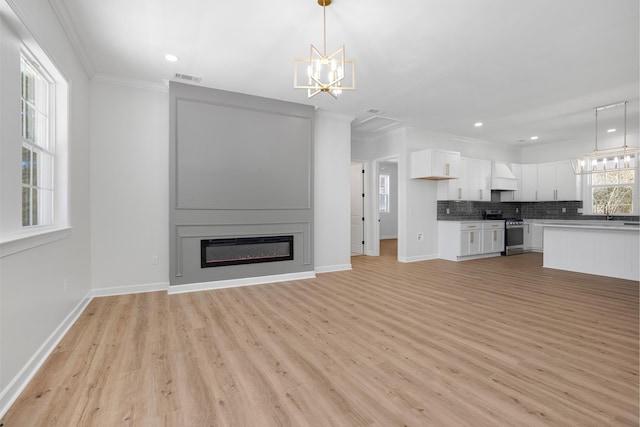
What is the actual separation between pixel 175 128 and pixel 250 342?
10.4 ft

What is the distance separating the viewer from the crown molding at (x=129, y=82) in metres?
3.96

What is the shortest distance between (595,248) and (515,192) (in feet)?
11.1

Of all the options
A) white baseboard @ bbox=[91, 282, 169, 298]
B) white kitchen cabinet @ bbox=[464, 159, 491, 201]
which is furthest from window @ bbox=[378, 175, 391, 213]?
white baseboard @ bbox=[91, 282, 169, 298]

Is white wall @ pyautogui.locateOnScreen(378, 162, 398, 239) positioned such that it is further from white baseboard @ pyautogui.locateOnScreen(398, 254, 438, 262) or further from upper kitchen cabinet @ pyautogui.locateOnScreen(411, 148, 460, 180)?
upper kitchen cabinet @ pyautogui.locateOnScreen(411, 148, 460, 180)

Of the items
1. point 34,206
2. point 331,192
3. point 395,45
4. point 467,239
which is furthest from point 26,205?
point 467,239

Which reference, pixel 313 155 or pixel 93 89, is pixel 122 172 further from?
pixel 313 155

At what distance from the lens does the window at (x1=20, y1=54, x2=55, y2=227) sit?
247 centimetres

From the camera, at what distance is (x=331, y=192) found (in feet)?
18.2

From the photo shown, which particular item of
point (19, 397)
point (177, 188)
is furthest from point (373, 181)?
point (19, 397)

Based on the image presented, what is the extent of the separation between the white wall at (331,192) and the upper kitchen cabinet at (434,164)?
185 centimetres

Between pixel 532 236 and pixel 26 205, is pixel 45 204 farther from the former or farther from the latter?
pixel 532 236

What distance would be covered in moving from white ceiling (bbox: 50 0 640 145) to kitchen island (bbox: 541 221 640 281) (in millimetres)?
2168

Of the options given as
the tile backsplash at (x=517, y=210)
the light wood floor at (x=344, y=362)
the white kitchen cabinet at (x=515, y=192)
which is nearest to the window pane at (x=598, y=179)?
the tile backsplash at (x=517, y=210)

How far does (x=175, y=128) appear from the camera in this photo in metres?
4.16
